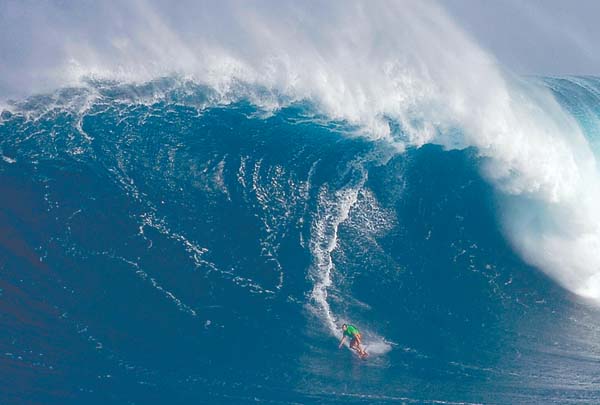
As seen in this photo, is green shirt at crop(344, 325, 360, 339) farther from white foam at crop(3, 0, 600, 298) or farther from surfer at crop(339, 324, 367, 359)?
white foam at crop(3, 0, 600, 298)

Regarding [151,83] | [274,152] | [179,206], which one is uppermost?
[151,83]

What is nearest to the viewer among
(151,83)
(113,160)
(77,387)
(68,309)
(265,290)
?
(77,387)

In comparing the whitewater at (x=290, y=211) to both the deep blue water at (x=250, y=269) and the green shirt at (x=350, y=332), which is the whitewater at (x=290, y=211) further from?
the green shirt at (x=350, y=332)

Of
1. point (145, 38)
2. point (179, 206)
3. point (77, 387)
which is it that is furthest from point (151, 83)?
point (77, 387)

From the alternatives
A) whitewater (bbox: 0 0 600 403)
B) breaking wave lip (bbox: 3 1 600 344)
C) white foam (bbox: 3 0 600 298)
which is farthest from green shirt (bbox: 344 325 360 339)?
white foam (bbox: 3 0 600 298)

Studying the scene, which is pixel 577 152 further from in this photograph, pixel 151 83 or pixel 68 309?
pixel 68 309

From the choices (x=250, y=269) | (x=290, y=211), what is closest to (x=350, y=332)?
(x=250, y=269)

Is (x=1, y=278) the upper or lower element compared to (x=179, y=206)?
lower
